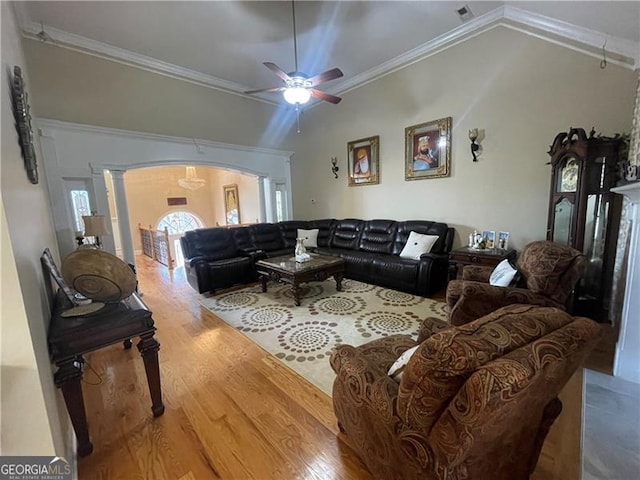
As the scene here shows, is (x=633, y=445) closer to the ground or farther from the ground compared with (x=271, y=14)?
closer to the ground

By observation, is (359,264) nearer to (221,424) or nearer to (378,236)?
(378,236)

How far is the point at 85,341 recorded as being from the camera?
4.99 feet

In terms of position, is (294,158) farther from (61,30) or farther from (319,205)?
(61,30)

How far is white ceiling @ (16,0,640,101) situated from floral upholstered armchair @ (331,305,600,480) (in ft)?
10.5

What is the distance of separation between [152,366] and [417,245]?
353cm

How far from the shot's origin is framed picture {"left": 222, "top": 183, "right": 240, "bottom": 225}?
28.2ft

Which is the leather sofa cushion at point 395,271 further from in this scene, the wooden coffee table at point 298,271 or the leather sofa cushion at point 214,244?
the leather sofa cushion at point 214,244

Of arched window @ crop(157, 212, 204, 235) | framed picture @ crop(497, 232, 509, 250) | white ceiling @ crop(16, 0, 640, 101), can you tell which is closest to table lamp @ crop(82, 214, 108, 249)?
white ceiling @ crop(16, 0, 640, 101)

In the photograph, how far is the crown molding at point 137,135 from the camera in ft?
11.9

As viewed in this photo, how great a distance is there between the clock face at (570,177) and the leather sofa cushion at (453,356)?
2.68 meters

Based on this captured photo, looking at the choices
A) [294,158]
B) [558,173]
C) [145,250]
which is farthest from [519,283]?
[145,250]

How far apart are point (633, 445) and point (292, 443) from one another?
191cm

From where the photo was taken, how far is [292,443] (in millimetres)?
1618

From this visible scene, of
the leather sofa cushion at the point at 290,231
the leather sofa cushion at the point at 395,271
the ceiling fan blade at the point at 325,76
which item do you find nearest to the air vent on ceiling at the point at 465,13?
the ceiling fan blade at the point at 325,76
